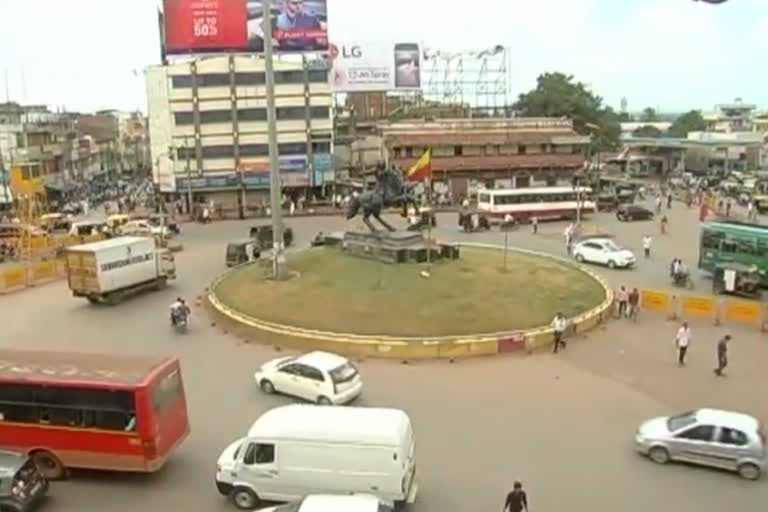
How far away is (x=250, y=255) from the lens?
1640 inches

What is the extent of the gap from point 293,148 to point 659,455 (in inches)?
2129

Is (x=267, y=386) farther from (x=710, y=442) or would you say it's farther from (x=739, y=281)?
(x=739, y=281)

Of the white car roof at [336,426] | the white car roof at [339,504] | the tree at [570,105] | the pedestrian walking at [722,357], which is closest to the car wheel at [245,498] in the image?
the white car roof at [336,426]

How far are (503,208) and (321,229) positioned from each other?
13323 millimetres

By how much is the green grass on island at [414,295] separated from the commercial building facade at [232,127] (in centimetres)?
3245

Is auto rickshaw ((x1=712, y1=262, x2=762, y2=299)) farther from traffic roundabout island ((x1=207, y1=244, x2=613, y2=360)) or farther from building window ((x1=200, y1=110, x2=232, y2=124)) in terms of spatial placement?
building window ((x1=200, y1=110, x2=232, y2=124))

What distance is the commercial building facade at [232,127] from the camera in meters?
65.9

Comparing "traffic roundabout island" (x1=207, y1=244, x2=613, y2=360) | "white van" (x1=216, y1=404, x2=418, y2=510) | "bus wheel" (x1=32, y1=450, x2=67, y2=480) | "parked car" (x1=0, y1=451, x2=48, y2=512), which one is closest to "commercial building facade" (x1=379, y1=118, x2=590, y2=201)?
"traffic roundabout island" (x1=207, y1=244, x2=613, y2=360)

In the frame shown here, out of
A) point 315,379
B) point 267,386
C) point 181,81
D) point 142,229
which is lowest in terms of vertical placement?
point 267,386

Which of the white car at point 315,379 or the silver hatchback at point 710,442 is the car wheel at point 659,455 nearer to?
the silver hatchback at point 710,442

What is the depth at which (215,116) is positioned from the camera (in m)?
66.1

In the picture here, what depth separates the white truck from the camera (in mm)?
32031

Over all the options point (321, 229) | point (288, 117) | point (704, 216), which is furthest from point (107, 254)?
point (704, 216)

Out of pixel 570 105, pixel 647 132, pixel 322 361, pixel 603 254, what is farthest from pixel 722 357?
pixel 647 132
